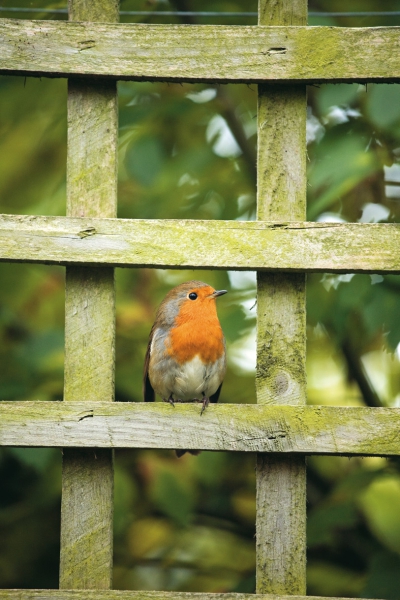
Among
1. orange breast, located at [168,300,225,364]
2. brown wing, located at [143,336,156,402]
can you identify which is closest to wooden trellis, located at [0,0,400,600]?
orange breast, located at [168,300,225,364]

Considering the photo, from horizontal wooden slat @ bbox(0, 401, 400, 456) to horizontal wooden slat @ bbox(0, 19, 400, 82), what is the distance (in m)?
1.01

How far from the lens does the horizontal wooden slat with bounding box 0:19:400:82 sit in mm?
2242

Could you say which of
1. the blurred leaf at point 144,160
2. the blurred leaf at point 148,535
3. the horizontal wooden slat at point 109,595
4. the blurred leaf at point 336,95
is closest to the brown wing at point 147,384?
the blurred leaf at point 144,160

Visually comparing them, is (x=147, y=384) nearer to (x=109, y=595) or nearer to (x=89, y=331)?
(x=89, y=331)

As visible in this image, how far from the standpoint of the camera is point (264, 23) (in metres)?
2.34

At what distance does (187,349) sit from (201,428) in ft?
2.81

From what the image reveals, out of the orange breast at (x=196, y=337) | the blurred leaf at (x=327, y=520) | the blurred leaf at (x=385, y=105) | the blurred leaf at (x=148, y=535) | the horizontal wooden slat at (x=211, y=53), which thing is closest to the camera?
the horizontal wooden slat at (x=211, y=53)

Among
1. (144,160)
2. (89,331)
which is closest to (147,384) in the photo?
(144,160)

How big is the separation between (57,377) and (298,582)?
1.28 m

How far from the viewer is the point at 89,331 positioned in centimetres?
227

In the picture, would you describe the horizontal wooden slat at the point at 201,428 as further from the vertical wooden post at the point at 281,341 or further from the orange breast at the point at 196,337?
the orange breast at the point at 196,337

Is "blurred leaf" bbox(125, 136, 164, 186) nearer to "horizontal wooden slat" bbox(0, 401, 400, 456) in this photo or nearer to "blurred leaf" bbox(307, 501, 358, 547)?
"horizontal wooden slat" bbox(0, 401, 400, 456)

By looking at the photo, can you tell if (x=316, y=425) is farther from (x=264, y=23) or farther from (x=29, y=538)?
(x=29, y=538)

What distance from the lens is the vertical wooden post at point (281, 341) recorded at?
2.21 metres
